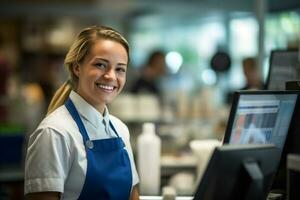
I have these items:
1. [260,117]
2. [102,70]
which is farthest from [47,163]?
[260,117]

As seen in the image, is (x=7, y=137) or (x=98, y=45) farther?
(x=7, y=137)

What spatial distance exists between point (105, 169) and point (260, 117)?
570mm

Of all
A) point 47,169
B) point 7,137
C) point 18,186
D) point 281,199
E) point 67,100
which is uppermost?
point 67,100

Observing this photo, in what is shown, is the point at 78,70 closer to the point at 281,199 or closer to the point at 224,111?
the point at 281,199

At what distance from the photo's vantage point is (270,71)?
225 cm

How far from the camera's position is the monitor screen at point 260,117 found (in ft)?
4.89

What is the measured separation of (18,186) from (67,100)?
260cm

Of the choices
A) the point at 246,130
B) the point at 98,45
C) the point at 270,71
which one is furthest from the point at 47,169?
the point at 270,71

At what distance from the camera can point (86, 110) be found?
1.93 meters

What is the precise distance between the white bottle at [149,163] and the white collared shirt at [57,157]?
0.48 meters

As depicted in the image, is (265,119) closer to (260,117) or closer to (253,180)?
A: (260,117)

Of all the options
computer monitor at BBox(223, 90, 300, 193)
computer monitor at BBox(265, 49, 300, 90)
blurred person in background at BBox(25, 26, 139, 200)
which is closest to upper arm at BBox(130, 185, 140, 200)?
blurred person in background at BBox(25, 26, 139, 200)

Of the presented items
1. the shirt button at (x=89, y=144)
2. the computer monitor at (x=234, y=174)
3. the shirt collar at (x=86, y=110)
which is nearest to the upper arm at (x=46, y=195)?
the shirt button at (x=89, y=144)

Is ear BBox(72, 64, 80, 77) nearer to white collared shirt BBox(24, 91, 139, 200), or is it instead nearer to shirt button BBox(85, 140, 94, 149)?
white collared shirt BBox(24, 91, 139, 200)
